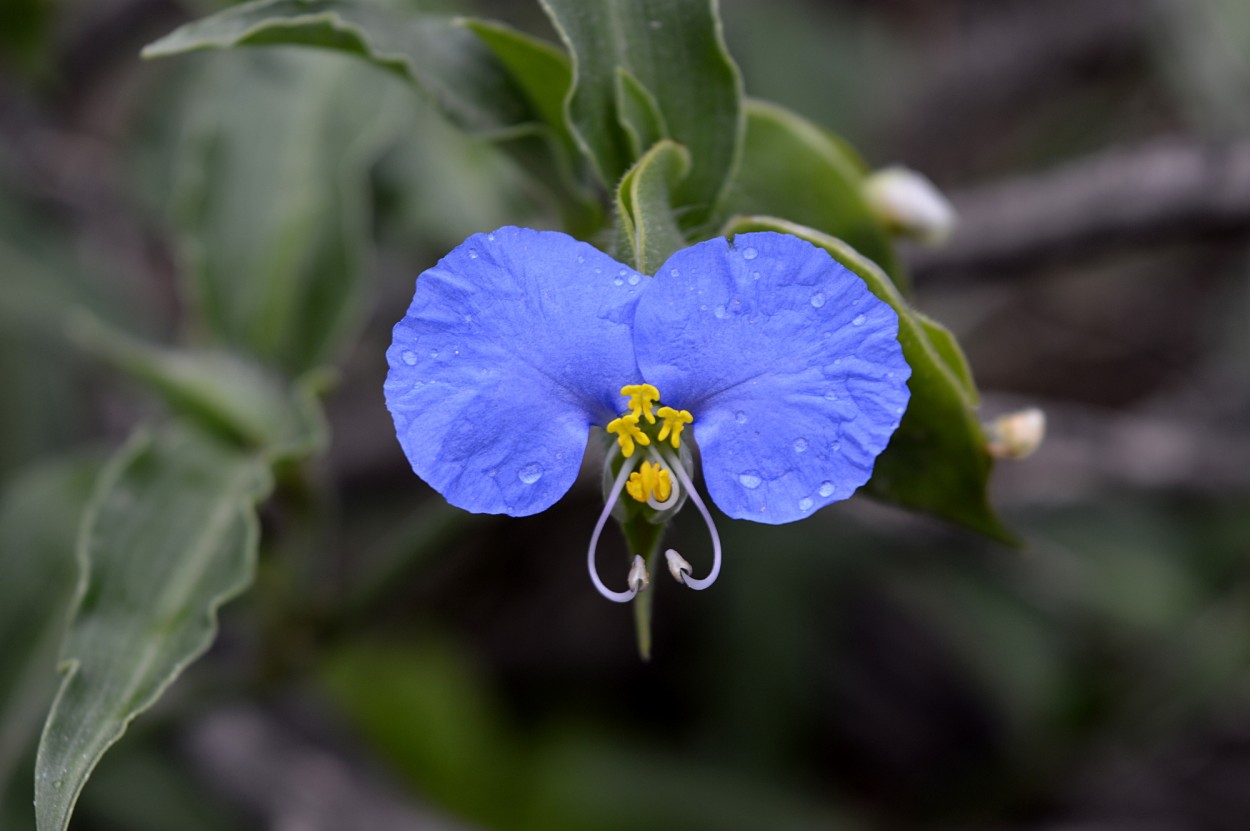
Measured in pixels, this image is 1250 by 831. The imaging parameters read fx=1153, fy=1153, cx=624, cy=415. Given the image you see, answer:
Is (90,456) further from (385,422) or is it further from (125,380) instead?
(385,422)

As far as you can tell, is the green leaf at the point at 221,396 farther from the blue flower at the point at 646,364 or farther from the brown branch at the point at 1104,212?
the brown branch at the point at 1104,212

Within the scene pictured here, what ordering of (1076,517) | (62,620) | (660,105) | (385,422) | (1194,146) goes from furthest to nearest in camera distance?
(385,422), (1076,517), (1194,146), (62,620), (660,105)

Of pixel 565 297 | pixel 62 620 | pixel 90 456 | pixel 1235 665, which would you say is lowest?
pixel 62 620

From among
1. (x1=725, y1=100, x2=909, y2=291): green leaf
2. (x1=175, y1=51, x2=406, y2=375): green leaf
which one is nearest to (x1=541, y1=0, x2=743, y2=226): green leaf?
(x1=725, y1=100, x2=909, y2=291): green leaf

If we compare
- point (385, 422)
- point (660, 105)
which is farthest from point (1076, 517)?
point (660, 105)

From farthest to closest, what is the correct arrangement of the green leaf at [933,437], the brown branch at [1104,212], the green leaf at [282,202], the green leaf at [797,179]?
the brown branch at [1104,212] < the green leaf at [282,202] < the green leaf at [797,179] < the green leaf at [933,437]

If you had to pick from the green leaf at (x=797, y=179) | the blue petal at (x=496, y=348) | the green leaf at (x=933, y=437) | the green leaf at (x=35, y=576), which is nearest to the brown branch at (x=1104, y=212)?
the green leaf at (x=797, y=179)

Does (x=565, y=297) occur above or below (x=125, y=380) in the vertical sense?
above

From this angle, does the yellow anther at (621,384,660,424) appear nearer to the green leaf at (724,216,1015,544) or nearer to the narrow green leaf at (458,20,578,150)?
the green leaf at (724,216,1015,544)
